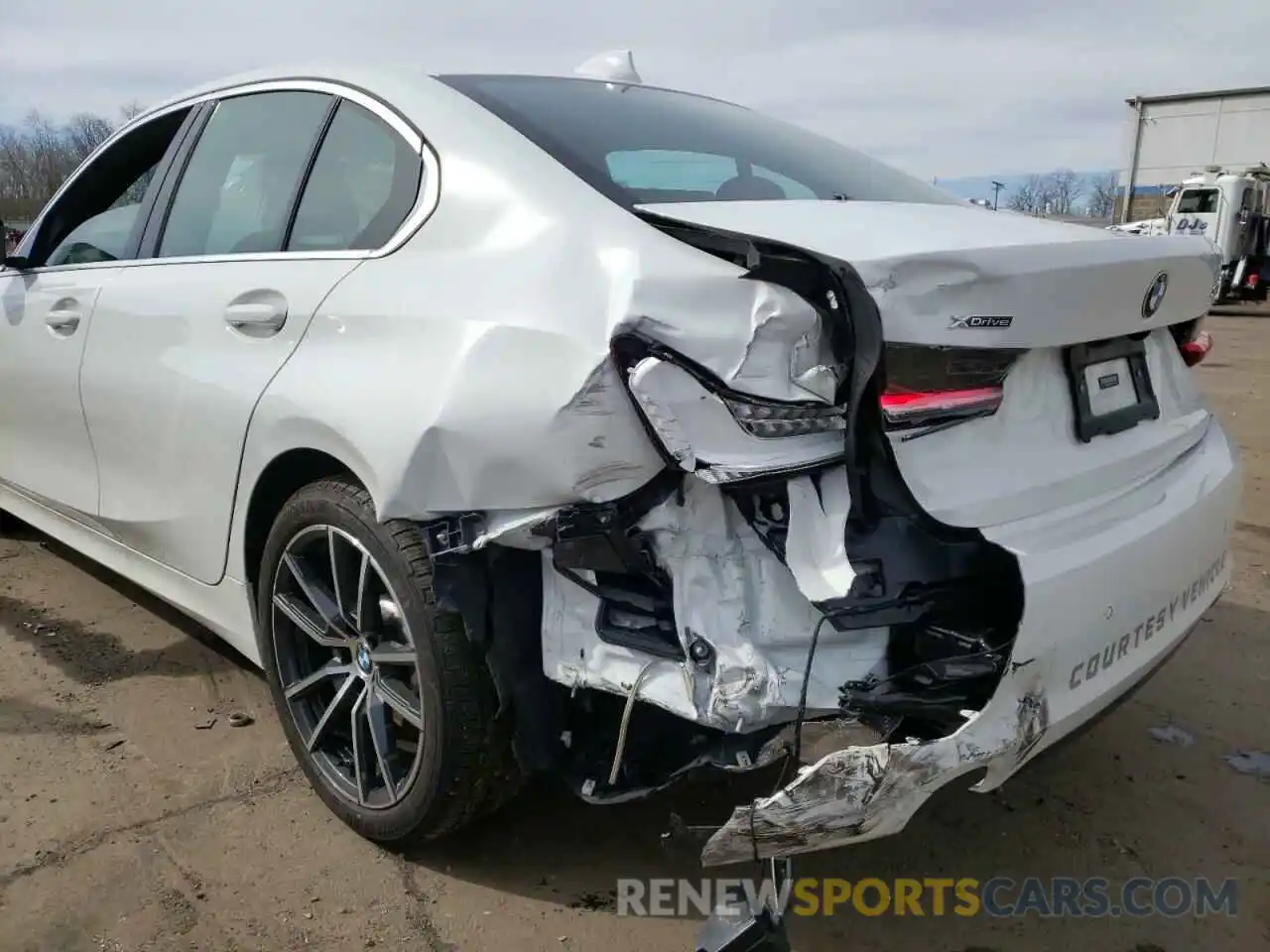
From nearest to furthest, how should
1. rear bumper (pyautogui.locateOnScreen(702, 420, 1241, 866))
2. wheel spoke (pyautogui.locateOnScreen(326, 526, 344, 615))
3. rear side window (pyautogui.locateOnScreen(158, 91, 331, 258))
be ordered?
rear bumper (pyautogui.locateOnScreen(702, 420, 1241, 866)), wheel spoke (pyautogui.locateOnScreen(326, 526, 344, 615)), rear side window (pyautogui.locateOnScreen(158, 91, 331, 258))

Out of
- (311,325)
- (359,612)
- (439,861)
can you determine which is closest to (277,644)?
(359,612)

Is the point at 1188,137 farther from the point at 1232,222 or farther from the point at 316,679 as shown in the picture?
the point at 316,679

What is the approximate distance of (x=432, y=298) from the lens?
198 cm

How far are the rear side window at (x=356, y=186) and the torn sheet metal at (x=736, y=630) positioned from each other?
3.25 ft

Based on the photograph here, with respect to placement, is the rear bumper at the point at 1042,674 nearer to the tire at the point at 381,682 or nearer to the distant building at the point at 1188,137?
the tire at the point at 381,682

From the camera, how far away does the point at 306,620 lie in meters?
2.40

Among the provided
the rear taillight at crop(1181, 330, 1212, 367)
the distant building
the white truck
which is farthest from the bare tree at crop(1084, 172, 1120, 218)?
the rear taillight at crop(1181, 330, 1212, 367)

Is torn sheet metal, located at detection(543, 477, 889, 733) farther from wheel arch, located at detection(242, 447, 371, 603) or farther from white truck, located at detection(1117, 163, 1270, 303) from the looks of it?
white truck, located at detection(1117, 163, 1270, 303)

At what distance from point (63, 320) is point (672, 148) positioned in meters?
2.09

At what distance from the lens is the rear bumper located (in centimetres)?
164

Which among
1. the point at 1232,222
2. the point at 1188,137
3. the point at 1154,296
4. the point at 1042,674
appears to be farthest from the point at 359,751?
the point at 1188,137

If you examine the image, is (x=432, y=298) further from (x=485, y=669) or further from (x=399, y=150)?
(x=485, y=669)

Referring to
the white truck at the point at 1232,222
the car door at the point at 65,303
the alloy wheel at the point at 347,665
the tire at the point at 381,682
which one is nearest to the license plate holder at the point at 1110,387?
the tire at the point at 381,682

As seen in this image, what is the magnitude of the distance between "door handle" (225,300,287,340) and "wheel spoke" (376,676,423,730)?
838 mm
